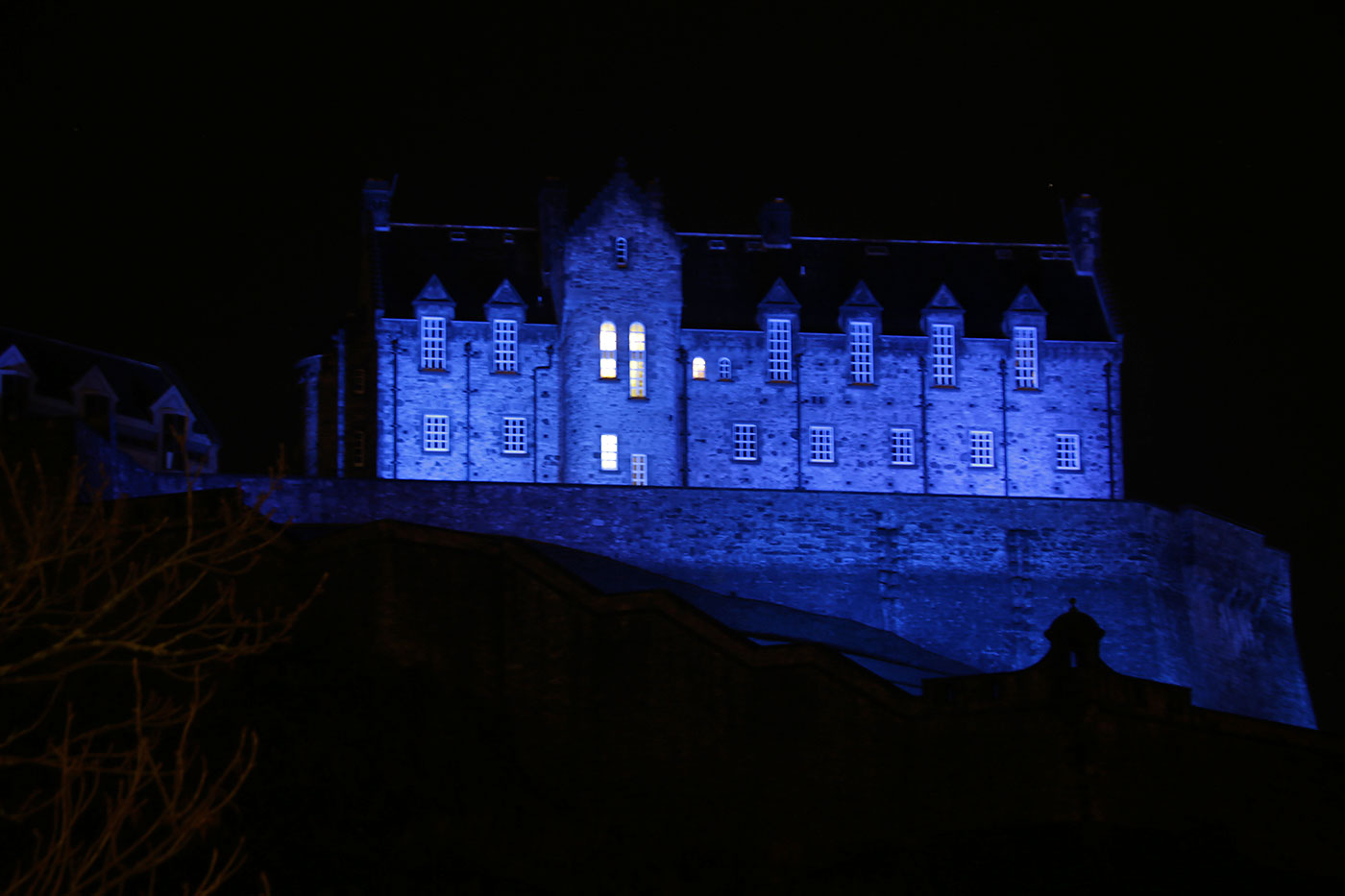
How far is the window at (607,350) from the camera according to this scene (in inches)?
2021

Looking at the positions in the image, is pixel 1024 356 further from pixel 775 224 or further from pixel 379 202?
pixel 379 202

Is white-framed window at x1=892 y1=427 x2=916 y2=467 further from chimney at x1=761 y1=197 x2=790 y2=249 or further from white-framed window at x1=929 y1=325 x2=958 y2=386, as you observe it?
chimney at x1=761 y1=197 x2=790 y2=249

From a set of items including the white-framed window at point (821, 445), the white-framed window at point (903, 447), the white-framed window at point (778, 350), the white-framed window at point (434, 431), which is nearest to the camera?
the white-framed window at point (434, 431)

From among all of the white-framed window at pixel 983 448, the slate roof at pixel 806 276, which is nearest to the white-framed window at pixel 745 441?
the slate roof at pixel 806 276

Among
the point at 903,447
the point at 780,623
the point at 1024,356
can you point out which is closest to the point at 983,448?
the point at 903,447

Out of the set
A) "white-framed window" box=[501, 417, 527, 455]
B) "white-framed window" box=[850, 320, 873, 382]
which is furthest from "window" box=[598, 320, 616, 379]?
"white-framed window" box=[850, 320, 873, 382]

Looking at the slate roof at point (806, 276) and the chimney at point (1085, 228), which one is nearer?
the slate roof at point (806, 276)

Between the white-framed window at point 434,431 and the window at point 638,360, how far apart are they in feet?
20.2

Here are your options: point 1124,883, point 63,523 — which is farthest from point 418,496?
point 63,523

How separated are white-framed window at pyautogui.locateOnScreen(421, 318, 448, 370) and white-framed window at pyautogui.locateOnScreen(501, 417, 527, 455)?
2863 mm

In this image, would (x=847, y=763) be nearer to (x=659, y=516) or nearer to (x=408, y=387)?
(x=659, y=516)

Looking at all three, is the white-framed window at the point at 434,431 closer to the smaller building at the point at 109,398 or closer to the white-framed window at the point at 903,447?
the smaller building at the point at 109,398

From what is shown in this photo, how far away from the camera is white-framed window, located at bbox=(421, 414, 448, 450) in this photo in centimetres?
5181

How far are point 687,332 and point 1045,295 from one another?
13.2 meters
